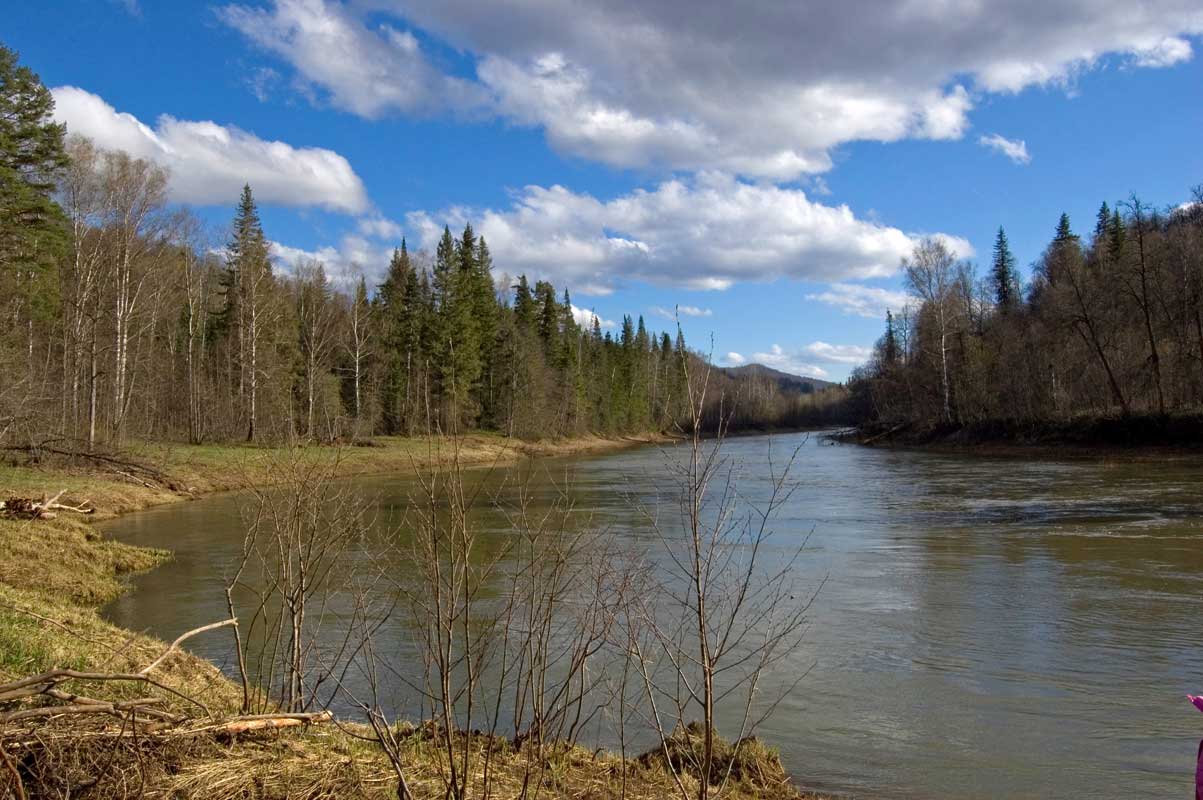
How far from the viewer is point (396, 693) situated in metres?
7.44

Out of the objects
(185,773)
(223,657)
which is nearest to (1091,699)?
(185,773)

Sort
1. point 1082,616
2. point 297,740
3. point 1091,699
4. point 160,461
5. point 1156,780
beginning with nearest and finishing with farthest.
Answer: point 297,740 → point 1156,780 → point 1091,699 → point 1082,616 → point 160,461

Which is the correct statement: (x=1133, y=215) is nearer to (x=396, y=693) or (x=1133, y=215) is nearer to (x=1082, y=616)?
(x=1082, y=616)

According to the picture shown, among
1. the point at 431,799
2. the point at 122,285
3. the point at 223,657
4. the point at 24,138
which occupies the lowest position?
the point at 223,657

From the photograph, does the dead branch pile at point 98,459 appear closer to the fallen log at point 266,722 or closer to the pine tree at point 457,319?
the fallen log at point 266,722

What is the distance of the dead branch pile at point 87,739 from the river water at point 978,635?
2510 mm

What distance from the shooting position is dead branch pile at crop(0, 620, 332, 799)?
3262 mm

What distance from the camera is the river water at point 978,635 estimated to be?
19.1 ft

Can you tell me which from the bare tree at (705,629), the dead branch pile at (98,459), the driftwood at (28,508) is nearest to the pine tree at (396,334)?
the dead branch pile at (98,459)

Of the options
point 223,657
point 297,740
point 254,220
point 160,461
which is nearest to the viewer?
point 297,740

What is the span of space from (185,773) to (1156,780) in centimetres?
633

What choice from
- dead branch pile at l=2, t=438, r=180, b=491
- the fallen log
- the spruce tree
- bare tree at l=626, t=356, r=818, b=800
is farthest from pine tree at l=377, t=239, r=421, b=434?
the fallen log

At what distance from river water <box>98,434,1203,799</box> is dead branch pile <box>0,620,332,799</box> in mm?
2510

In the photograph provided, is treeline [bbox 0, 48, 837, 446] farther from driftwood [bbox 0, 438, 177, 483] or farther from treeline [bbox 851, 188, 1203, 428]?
treeline [bbox 851, 188, 1203, 428]
